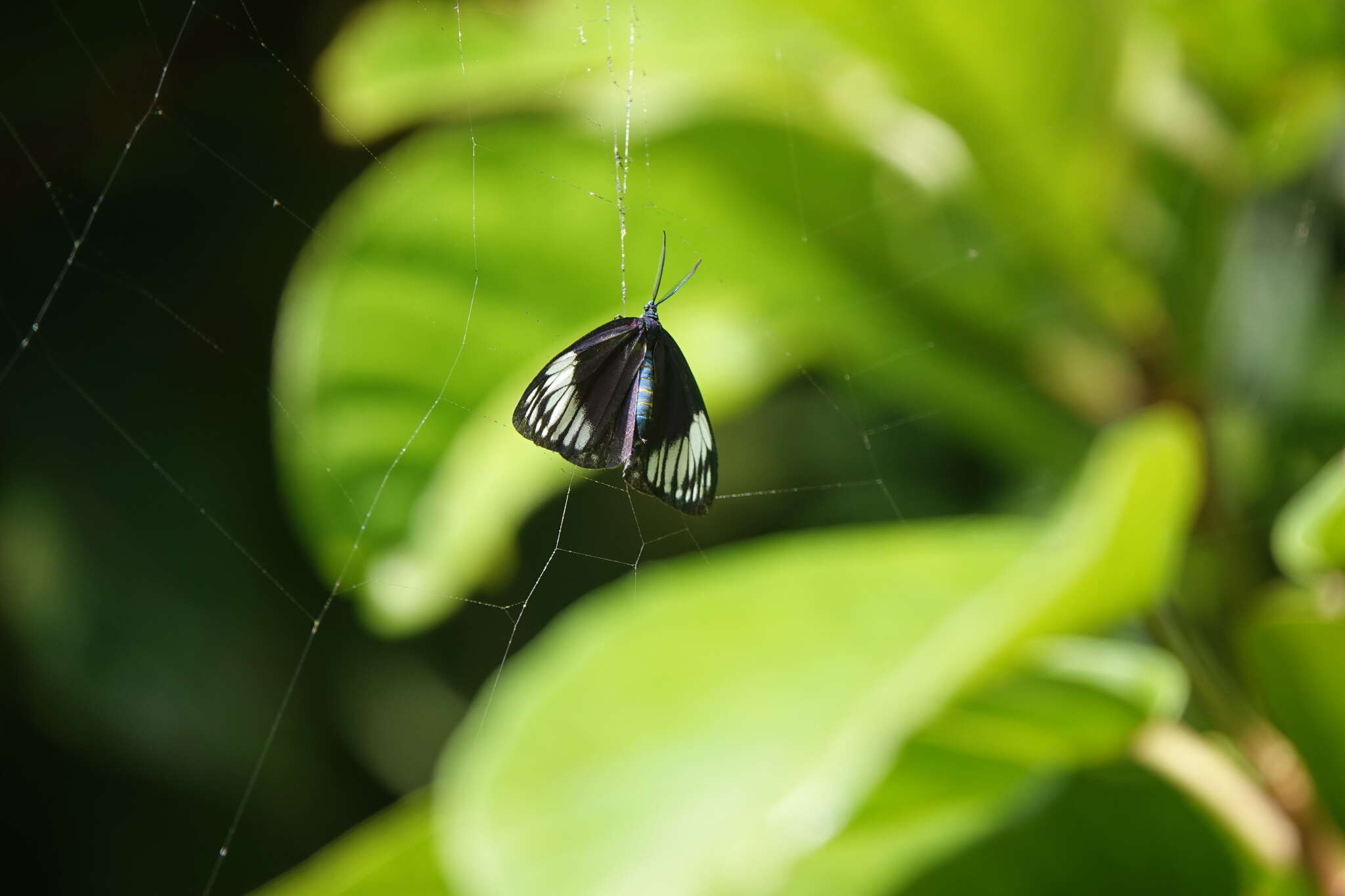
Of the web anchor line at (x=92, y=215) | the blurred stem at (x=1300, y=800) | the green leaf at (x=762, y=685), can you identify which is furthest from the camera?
the web anchor line at (x=92, y=215)

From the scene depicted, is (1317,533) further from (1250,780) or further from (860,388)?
(860,388)

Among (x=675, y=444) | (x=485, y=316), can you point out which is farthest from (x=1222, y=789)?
(x=485, y=316)

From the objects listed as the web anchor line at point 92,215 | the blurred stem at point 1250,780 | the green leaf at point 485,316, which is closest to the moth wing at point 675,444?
the green leaf at point 485,316

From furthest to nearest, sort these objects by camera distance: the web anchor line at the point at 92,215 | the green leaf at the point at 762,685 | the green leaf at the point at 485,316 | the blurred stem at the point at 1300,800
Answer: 1. the web anchor line at the point at 92,215
2. the green leaf at the point at 485,316
3. the blurred stem at the point at 1300,800
4. the green leaf at the point at 762,685

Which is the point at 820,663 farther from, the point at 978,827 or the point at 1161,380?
the point at 1161,380

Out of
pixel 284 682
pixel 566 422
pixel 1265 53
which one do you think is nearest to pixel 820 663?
pixel 566 422

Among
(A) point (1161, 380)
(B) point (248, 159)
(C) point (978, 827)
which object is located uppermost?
(B) point (248, 159)

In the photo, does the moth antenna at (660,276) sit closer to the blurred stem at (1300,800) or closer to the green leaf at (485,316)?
the green leaf at (485,316)
